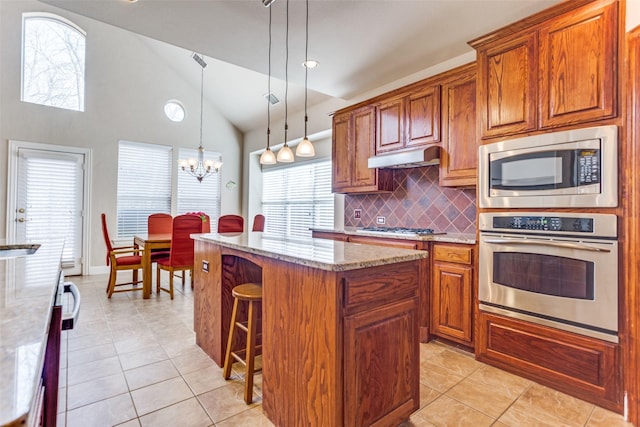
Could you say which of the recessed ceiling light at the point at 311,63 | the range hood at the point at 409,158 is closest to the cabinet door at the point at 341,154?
the range hood at the point at 409,158

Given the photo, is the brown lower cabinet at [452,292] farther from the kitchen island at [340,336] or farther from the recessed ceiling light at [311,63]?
the recessed ceiling light at [311,63]

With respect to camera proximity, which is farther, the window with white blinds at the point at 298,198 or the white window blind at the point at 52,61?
the window with white blinds at the point at 298,198

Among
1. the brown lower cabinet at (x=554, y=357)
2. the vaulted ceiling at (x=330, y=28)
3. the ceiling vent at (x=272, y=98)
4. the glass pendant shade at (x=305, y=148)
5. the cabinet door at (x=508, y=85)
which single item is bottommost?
the brown lower cabinet at (x=554, y=357)

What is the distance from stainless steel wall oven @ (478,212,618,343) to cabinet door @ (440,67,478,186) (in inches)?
22.9

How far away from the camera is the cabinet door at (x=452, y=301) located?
256 cm

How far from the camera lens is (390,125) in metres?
3.48

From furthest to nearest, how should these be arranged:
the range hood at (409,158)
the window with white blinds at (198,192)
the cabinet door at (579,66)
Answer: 1. the window with white blinds at (198,192)
2. the range hood at (409,158)
3. the cabinet door at (579,66)

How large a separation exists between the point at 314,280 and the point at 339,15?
224 centimetres

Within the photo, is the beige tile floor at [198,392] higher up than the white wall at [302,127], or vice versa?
the white wall at [302,127]

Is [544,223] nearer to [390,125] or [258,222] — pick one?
[390,125]

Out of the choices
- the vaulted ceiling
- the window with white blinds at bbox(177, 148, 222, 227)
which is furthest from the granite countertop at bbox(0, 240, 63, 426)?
the window with white blinds at bbox(177, 148, 222, 227)

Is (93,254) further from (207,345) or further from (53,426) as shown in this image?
(53,426)

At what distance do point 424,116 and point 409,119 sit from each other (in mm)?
178

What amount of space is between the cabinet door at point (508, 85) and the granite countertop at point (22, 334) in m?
2.69
